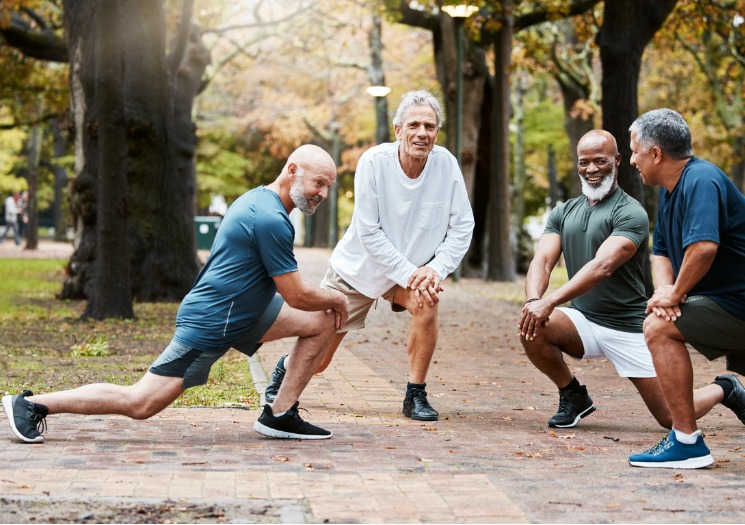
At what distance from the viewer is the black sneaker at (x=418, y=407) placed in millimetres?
7609

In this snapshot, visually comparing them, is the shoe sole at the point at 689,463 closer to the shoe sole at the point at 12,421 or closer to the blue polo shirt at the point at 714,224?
the blue polo shirt at the point at 714,224

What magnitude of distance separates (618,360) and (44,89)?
24197 mm

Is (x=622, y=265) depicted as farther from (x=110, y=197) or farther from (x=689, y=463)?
(x=110, y=197)

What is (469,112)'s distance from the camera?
2709 centimetres

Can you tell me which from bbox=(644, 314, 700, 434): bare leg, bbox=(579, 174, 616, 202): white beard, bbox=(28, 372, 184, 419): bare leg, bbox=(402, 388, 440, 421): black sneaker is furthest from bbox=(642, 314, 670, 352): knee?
bbox=(28, 372, 184, 419): bare leg

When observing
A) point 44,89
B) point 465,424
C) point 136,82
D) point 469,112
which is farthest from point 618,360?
point 44,89

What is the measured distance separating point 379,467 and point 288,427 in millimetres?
966

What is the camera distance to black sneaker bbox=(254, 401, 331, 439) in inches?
268

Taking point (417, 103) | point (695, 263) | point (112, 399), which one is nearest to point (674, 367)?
point (695, 263)

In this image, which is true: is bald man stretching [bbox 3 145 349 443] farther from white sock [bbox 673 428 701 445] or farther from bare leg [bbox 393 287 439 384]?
white sock [bbox 673 428 701 445]

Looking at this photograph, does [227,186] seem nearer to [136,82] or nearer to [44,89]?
[44,89]

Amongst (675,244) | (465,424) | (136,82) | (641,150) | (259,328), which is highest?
(136,82)

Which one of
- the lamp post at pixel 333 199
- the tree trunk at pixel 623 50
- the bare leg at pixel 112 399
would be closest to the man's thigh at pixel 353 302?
the bare leg at pixel 112 399

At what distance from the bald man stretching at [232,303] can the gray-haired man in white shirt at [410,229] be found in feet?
3.06
